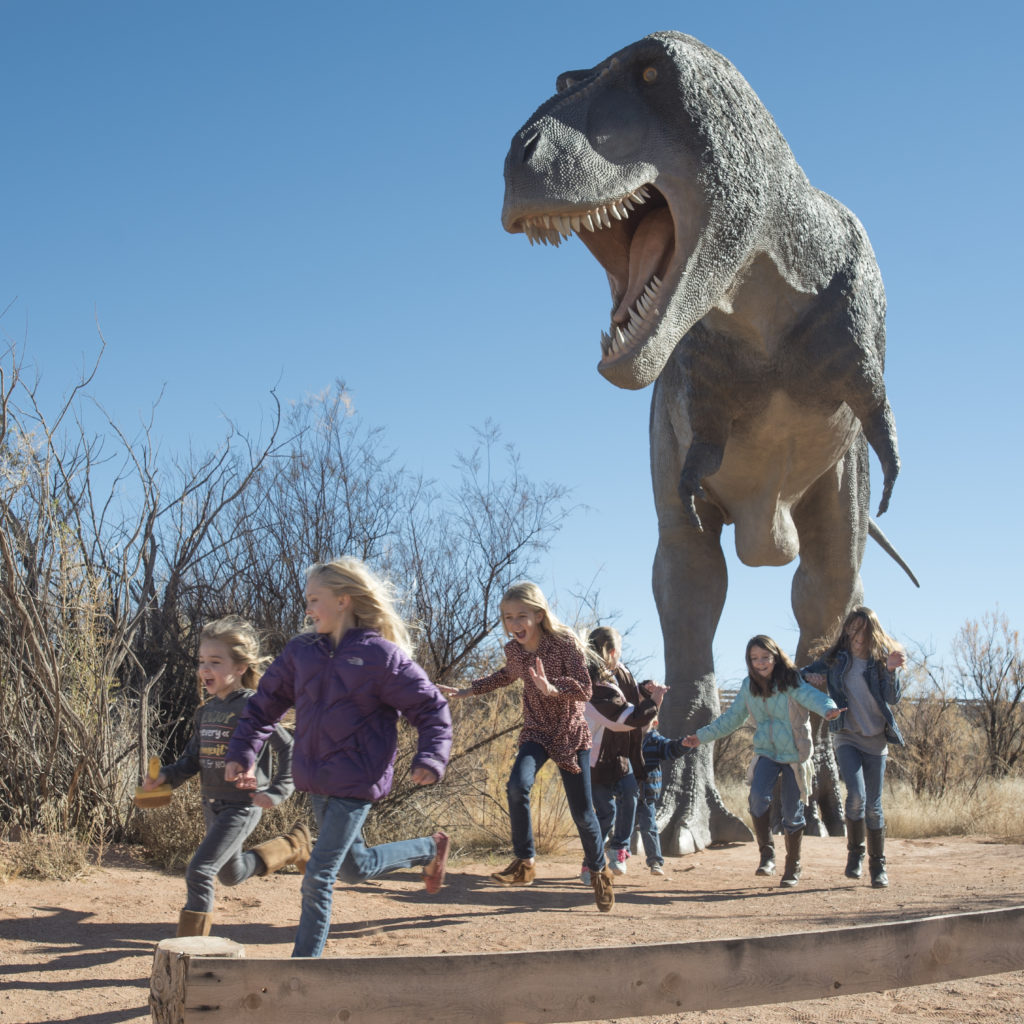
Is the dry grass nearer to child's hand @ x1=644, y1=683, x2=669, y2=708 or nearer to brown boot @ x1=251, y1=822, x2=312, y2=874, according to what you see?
child's hand @ x1=644, y1=683, x2=669, y2=708

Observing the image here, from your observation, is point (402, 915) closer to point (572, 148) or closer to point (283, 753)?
point (283, 753)

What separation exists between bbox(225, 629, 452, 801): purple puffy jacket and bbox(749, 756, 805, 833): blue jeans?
274 cm

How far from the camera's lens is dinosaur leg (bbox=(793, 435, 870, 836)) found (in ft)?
23.0

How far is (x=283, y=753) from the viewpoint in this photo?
4.09 m

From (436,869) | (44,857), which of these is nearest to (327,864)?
(436,869)

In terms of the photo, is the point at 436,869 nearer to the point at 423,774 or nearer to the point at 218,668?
the point at 423,774

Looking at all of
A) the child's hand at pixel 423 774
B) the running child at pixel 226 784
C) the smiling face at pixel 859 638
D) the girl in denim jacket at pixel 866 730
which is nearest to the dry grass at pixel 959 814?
the girl in denim jacket at pixel 866 730

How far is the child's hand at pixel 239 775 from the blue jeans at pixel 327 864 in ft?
0.94

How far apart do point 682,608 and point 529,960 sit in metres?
4.73

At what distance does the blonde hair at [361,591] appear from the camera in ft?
12.1

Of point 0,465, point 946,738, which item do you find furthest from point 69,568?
point 946,738

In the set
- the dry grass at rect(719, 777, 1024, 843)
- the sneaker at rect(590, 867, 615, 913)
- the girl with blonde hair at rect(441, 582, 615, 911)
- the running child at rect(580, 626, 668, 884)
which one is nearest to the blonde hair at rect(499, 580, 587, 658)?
the girl with blonde hair at rect(441, 582, 615, 911)

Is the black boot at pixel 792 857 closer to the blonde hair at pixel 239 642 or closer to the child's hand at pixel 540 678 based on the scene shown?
the child's hand at pixel 540 678

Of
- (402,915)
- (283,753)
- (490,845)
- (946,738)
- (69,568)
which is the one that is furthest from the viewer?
(946,738)
